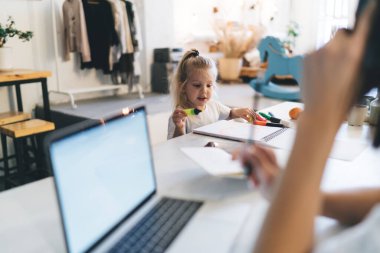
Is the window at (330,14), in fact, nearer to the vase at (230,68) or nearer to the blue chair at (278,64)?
the vase at (230,68)

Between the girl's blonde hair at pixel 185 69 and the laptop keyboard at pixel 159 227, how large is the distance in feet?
3.51

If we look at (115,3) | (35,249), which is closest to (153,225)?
(35,249)

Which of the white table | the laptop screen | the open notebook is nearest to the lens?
the laptop screen

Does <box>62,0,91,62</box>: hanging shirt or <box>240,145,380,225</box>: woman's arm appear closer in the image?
<box>240,145,380,225</box>: woman's arm

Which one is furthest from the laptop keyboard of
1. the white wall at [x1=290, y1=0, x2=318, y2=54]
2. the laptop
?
the white wall at [x1=290, y1=0, x2=318, y2=54]

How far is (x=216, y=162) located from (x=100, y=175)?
15.9 inches

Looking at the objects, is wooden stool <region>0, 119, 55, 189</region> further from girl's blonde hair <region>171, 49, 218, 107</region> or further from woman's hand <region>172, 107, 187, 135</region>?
woman's hand <region>172, 107, 187, 135</region>

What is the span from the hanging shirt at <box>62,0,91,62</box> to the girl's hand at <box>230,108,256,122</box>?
2500mm

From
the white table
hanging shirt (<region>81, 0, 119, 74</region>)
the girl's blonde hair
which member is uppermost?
hanging shirt (<region>81, 0, 119, 74</region>)

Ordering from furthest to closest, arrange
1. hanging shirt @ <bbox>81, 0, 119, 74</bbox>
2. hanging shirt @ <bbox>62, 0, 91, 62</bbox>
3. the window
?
the window, hanging shirt @ <bbox>81, 0, 119, 74</bbox>, hanging shirt @ <bbox>62, 0, 91, 62</bbox>

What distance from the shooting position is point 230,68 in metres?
5.91

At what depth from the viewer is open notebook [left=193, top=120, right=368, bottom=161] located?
3.89 ft

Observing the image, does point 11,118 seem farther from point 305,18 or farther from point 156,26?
point 305,18

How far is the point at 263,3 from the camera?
22.0 feet
